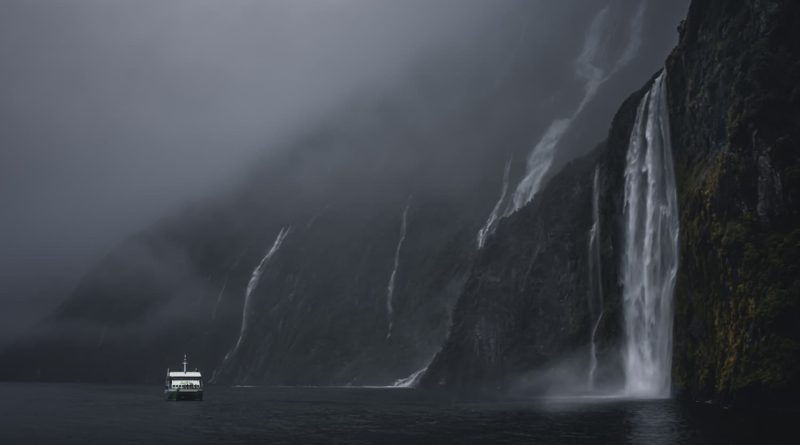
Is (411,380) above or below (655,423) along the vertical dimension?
below

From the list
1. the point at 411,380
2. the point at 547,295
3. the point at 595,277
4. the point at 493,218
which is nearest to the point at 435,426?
the point at 595,277

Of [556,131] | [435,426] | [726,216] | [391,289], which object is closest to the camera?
[435,426]

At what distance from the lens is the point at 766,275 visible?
186 feet

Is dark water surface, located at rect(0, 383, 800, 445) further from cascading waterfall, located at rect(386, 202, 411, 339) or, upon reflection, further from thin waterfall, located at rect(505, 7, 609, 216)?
cascading waterfall, located at rect(386, 202, 411, 339)

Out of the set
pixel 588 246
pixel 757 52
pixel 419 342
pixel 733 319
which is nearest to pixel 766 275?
pixel 733 319

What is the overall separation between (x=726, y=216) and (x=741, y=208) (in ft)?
5.63

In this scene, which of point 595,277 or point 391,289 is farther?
point 391,289

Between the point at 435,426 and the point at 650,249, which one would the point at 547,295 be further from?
the point at 435,426

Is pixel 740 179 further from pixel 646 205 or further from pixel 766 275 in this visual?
pixel 646 205

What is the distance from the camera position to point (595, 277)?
102m

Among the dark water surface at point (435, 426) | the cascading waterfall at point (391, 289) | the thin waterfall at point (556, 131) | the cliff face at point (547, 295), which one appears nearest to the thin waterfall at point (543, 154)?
the thin waterfall at point (556, 131)

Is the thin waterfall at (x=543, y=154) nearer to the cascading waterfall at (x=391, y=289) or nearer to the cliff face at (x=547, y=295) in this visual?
the cliff face at (x=547, y=295)

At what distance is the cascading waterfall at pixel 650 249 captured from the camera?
77.2 meters

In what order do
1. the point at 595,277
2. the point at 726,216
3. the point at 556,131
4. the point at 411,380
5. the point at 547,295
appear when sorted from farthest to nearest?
the point at 556,131, the point at 411,380, the point at 547,295, the point at 595,277, the point at 726,216
